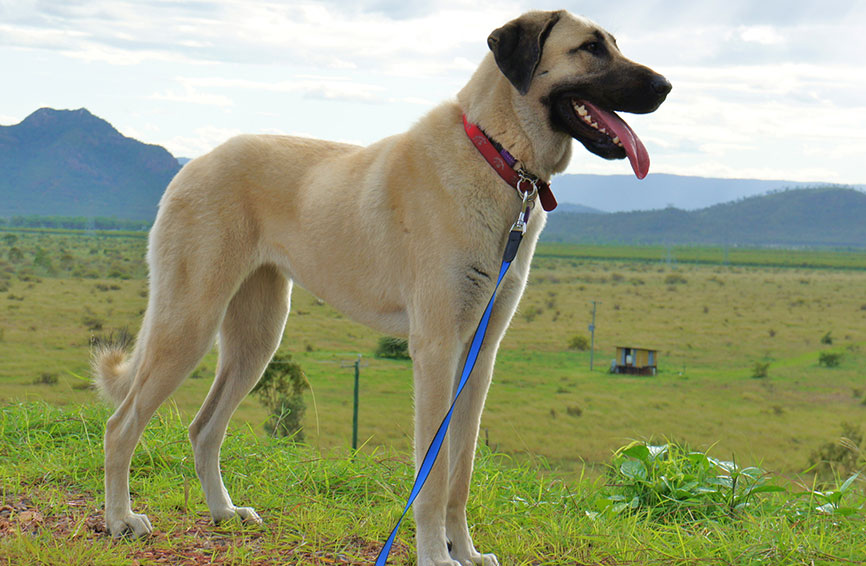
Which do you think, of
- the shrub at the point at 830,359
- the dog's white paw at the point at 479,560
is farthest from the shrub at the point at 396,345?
the shrub at the point at 830,359

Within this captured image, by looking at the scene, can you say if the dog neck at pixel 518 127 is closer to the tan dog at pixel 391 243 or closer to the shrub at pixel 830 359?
the tan dog at pixel 391 243

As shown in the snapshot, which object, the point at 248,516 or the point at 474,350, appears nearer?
the point at 474,350

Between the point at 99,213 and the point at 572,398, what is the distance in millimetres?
147065

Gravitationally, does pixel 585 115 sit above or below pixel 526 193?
above

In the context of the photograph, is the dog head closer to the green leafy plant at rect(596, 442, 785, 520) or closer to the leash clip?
the leash clip

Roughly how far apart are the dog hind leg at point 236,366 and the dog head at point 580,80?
196cm

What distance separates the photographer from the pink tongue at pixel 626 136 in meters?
3.51

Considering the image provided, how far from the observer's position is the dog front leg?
3576mm

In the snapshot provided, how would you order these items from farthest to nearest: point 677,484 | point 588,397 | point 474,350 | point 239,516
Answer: point 588,397 → point 677,484 → point 239,516 → point 474,350

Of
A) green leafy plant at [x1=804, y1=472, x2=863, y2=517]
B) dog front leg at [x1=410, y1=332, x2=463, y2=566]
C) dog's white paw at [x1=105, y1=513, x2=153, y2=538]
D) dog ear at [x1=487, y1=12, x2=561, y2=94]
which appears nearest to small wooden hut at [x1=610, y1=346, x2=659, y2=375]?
green leafy plant at [x1=804, y1=472, x2=863, y2=517]

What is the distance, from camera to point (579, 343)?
91.6 metres

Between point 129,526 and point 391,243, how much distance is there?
223 centimetres

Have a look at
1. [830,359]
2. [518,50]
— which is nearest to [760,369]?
[830,359]

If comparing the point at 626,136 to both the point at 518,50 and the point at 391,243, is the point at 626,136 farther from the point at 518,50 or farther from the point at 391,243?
the point at 391,243
